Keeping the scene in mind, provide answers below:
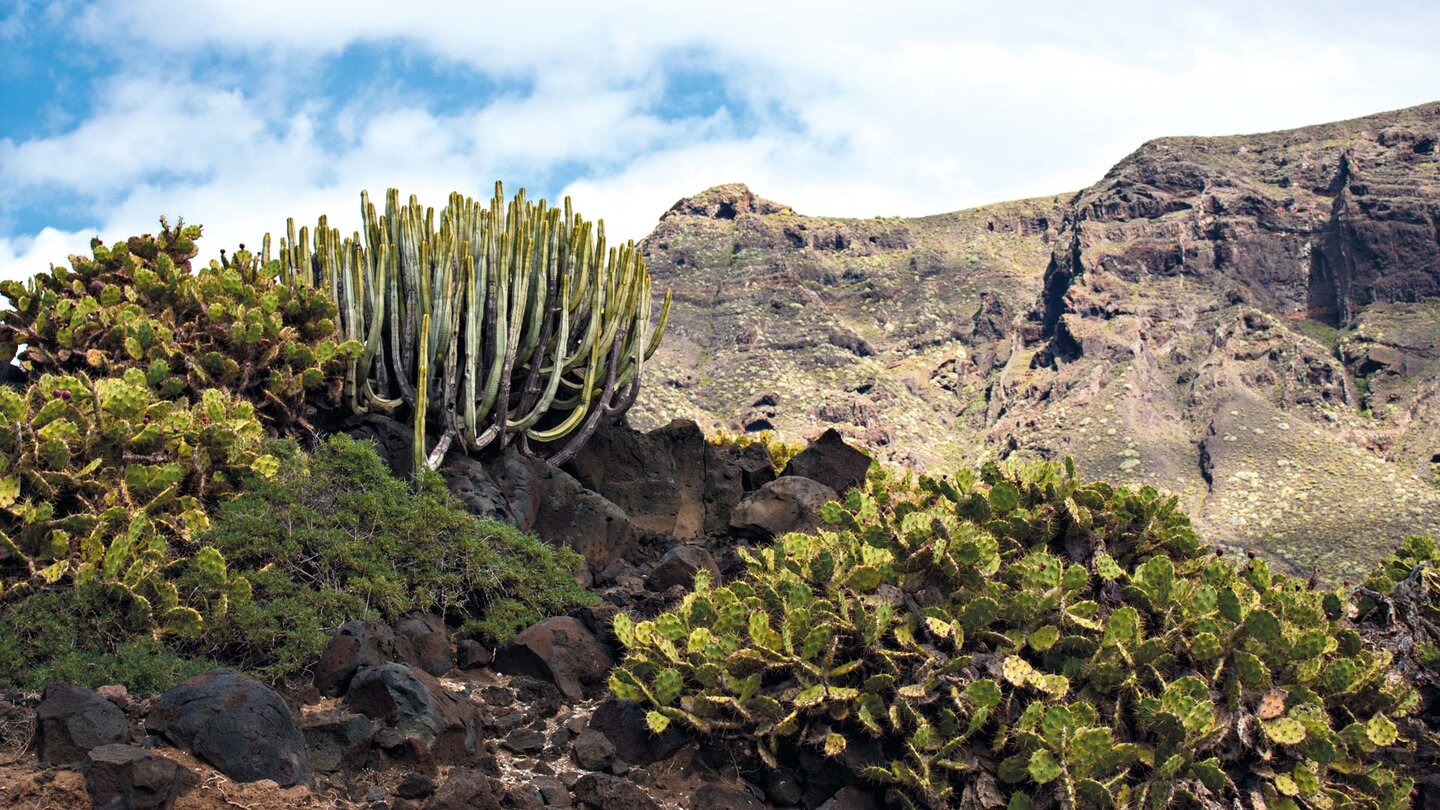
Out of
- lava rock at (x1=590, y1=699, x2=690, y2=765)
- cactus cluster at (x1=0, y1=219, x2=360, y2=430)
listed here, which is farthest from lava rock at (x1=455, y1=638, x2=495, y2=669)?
cactus cluster at (x1=0, y1=219, x2=360, y2=430)

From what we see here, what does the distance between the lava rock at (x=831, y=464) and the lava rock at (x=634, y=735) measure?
5692mm

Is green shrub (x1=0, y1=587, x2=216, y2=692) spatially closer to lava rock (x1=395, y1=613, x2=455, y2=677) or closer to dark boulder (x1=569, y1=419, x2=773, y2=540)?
lava rock (x1=395, y1=613, x2=455, y2=677)

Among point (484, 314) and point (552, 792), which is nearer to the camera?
point (552, 792)

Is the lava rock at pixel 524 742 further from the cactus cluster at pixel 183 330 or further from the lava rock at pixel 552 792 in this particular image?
the cactus cluster at pixel 183 330

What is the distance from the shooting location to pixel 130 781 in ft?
16.8

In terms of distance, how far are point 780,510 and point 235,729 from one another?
624 cm

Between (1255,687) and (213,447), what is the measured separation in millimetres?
6901

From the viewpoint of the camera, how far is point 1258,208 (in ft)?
290

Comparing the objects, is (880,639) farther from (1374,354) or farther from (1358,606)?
(1374,354)

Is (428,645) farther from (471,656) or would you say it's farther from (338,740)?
(338,740)

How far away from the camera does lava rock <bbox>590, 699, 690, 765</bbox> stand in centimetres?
676

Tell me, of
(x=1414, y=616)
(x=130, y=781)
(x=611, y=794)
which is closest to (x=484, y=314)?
(x=611, y=794)

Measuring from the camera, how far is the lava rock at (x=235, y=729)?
5.54 metres

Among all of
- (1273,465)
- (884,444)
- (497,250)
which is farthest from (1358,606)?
(884,444)
